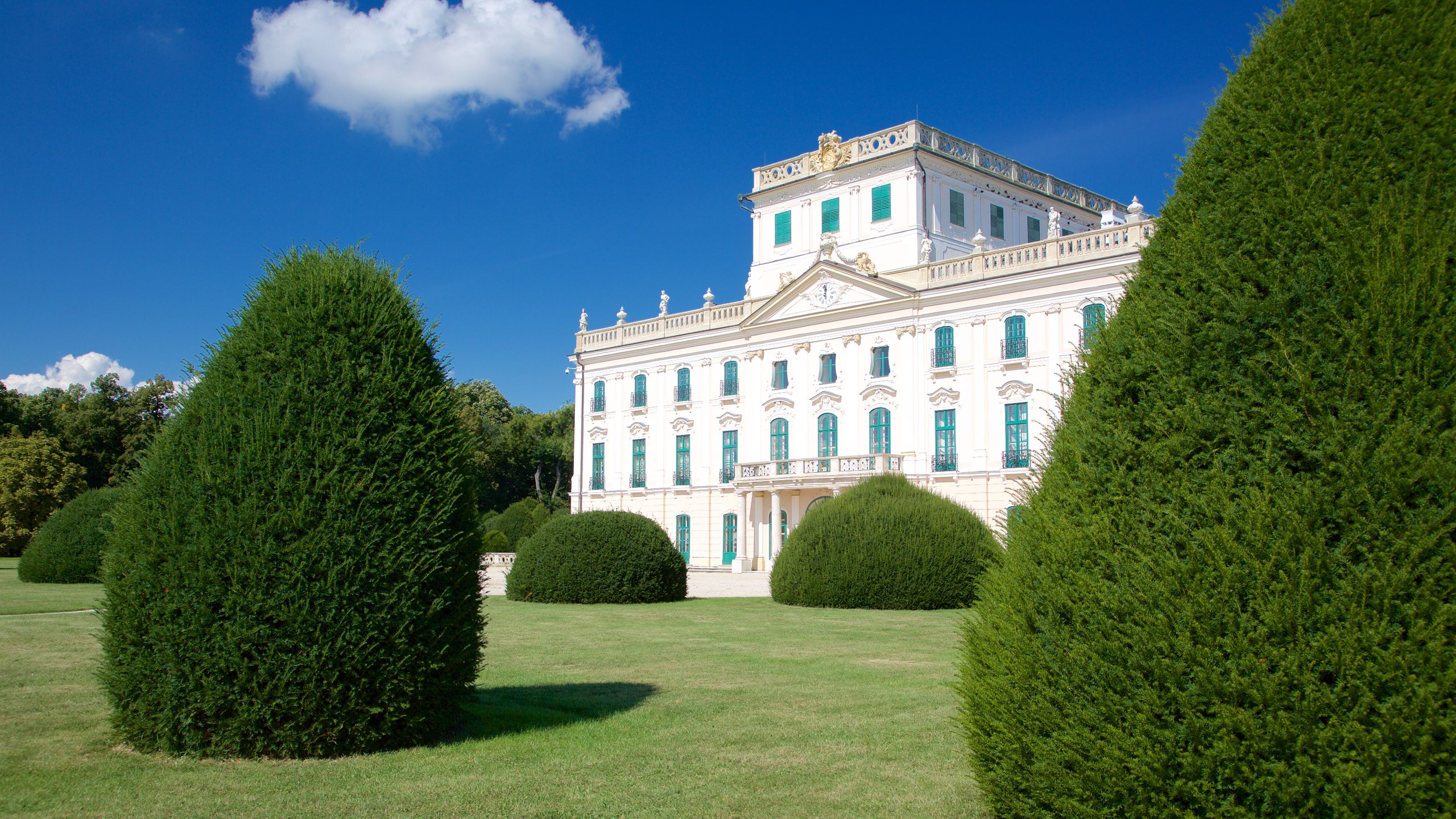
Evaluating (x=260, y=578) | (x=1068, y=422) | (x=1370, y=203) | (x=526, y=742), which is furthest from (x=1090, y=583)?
(x=260, y=578)

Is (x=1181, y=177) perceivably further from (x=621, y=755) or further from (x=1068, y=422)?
(x=621, y=755)

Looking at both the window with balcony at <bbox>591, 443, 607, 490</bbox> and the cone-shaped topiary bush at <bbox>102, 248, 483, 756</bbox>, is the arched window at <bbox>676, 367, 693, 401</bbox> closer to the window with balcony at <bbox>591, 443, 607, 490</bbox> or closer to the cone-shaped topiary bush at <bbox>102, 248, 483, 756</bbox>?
the window with balcony at <bbox>591, 443, 607, 490</bbox>

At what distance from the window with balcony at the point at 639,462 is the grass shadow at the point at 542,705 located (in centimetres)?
3663

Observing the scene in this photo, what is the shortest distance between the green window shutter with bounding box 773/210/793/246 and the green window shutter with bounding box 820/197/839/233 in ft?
4.91

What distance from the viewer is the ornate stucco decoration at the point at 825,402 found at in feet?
131

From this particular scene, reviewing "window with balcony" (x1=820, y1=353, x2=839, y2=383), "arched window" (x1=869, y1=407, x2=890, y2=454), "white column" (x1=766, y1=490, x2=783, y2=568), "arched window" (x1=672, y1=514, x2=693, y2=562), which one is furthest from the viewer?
"arched window" (x1=672, y1=514, x2=693, y2=562)

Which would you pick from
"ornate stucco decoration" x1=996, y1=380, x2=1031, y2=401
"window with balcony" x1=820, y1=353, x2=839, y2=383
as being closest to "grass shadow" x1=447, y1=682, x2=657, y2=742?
"ornate stucco decoration" x1=996, y1=380, x2=1031, y2=401

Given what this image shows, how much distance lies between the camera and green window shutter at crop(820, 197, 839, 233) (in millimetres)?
41625

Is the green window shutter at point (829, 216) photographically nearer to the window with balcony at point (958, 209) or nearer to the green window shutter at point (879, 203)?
the green window shutter at point (879, 203)

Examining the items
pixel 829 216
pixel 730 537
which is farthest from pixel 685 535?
pixel 829 216

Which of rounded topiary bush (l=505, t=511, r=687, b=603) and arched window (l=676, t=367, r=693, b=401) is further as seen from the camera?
arched window (l=676, t=367, r=693, b=401)

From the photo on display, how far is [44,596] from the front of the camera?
21.5m

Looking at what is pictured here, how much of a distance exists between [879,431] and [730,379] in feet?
25.8

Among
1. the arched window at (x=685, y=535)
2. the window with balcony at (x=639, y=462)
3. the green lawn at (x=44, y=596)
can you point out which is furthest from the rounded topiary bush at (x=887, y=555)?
the window with balcony at (x=639, y=462)
